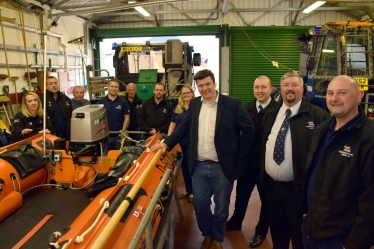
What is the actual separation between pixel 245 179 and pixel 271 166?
2.34 ft

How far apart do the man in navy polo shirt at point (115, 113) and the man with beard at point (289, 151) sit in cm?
235

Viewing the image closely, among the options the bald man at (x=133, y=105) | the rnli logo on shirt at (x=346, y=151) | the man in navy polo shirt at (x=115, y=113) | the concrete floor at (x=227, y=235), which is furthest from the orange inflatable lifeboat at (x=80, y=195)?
the bald man at (x=133, y=105)

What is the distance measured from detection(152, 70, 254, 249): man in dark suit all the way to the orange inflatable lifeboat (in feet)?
0.89

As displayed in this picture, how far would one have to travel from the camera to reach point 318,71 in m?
5.31

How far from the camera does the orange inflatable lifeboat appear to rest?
1.53 metres

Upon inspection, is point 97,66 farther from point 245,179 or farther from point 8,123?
point 245,179

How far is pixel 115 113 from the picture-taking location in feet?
13.3

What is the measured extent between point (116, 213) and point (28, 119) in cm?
231

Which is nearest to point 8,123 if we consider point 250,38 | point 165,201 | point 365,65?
point 165,201

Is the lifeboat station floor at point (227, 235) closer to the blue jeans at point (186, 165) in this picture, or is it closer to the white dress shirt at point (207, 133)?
the blue jeans at point (186, 165)

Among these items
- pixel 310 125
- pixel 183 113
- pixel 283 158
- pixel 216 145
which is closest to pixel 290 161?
pixel 283 158

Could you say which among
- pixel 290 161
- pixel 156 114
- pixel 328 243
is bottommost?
pixel 328 243

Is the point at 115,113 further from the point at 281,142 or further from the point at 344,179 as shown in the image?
→ the point at 344,179

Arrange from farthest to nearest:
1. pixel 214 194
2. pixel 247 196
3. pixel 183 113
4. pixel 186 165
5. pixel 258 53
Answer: pixel 258 53
pixel 186 165
pixel 183 113
pixel 247 196
pixel 214 194
